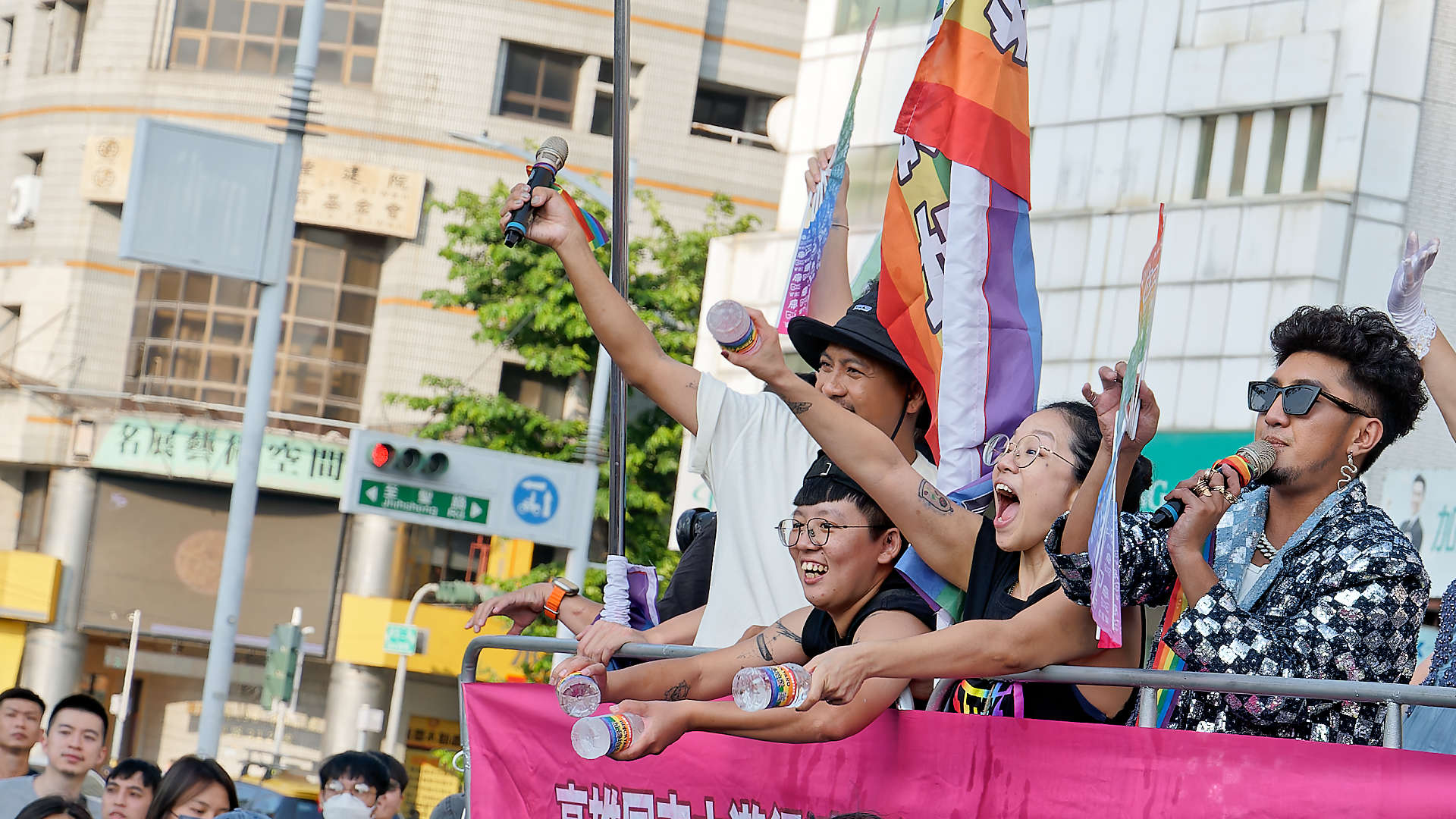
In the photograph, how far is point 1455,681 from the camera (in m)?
3.71

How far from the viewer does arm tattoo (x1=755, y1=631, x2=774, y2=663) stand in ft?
12.3

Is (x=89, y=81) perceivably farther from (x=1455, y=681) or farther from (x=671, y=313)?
(x=1455, y=681)

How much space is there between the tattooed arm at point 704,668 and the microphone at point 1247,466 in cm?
88

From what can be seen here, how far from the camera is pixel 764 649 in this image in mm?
3760

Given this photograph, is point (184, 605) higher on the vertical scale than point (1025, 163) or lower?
lower

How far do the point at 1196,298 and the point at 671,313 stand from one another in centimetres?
959

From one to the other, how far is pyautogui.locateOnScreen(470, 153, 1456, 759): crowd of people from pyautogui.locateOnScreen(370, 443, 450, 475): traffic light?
30.5 ft

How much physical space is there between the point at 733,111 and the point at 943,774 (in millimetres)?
28345

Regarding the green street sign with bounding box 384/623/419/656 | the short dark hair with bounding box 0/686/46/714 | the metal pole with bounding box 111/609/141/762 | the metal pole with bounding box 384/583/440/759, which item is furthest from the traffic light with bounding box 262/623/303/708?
the metal pole with bounding box 111/609/141/762

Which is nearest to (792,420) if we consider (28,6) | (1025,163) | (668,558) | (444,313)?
(1025,163)

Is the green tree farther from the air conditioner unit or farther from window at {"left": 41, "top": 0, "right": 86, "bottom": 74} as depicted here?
window at {"left": 41, "top": 0, "right": 86, "bottom": 74}

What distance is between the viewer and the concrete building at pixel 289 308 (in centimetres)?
2881

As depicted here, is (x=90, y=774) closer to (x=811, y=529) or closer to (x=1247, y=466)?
(x=811, y=529)

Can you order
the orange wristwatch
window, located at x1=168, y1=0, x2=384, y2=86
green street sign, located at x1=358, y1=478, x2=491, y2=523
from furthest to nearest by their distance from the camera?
1. window, located at x1=168, y1=0, x2=384, y2=86
2. green street sign, located at x1=358, y1=478, x2=491, y2=523
3. the orange wristwatch
